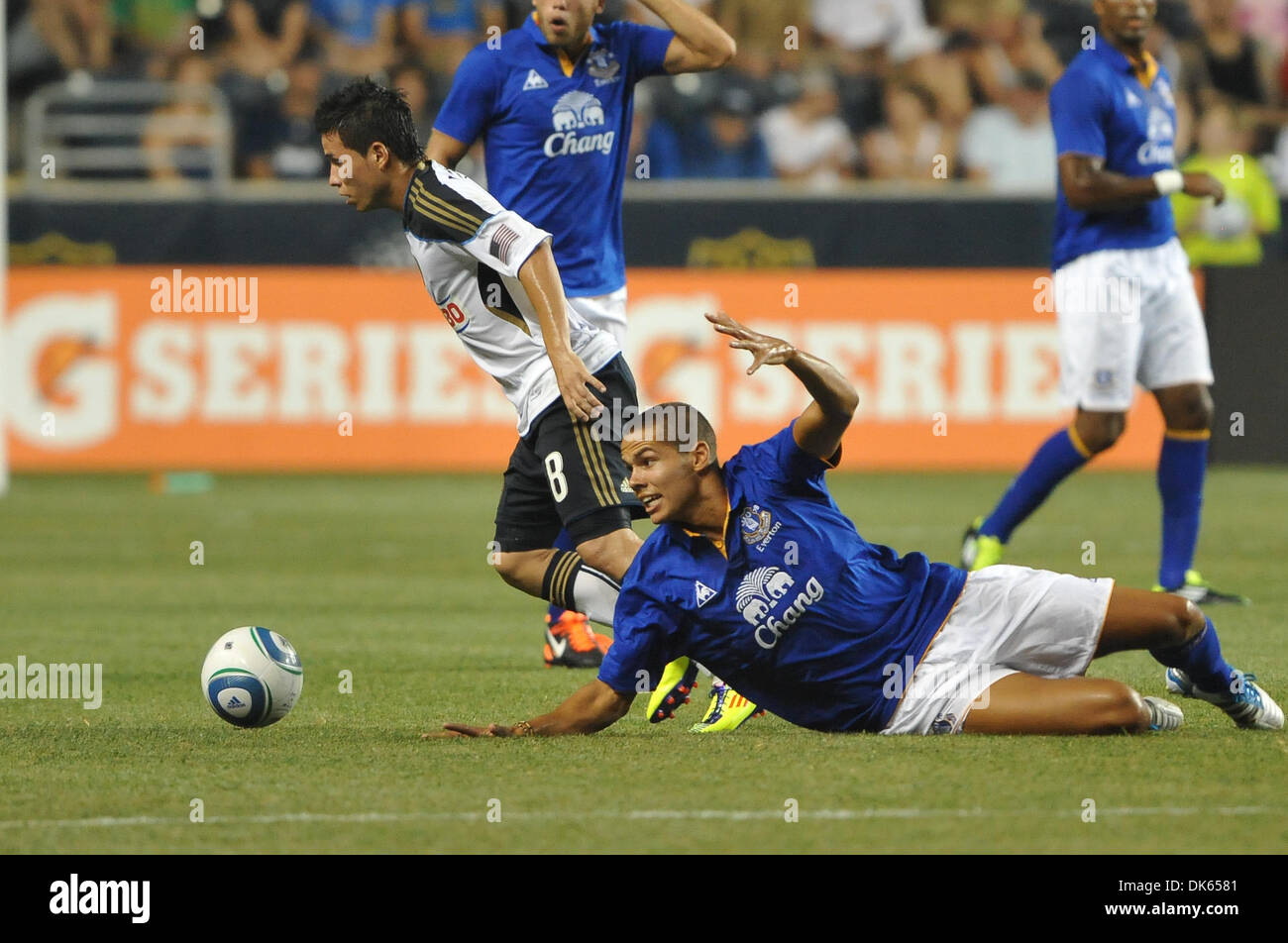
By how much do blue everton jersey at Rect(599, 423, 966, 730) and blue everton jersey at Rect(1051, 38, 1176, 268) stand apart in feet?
12.1

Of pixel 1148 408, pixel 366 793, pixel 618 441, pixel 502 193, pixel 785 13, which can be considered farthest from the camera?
pixel 785 13

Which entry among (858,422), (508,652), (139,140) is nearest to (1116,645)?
(508,652)

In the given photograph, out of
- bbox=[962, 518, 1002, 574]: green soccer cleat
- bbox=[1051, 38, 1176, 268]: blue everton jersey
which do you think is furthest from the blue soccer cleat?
bbox=[1051, 38, 1176, 268]: blue everton jersey

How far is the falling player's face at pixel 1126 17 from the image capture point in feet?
27.2

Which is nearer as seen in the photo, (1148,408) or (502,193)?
(502,193)

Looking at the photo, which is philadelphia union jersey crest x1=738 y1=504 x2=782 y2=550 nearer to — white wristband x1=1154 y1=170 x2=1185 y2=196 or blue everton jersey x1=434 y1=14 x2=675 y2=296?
blue everton jersey x1=434 y1=14 x2=675 y2=296

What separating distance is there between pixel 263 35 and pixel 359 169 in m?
12.2

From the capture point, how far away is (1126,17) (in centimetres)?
831

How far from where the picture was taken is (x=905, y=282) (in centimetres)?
1505

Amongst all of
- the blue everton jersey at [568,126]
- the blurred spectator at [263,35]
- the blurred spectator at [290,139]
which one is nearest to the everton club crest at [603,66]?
the blue everton jersey at [568,126]

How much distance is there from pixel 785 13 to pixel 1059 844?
48.7ft

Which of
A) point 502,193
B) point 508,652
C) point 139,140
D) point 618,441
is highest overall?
point 139,140

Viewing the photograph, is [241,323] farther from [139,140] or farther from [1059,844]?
[1059,844]

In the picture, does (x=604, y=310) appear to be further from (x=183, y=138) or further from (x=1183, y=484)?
(x=183, y=138)
